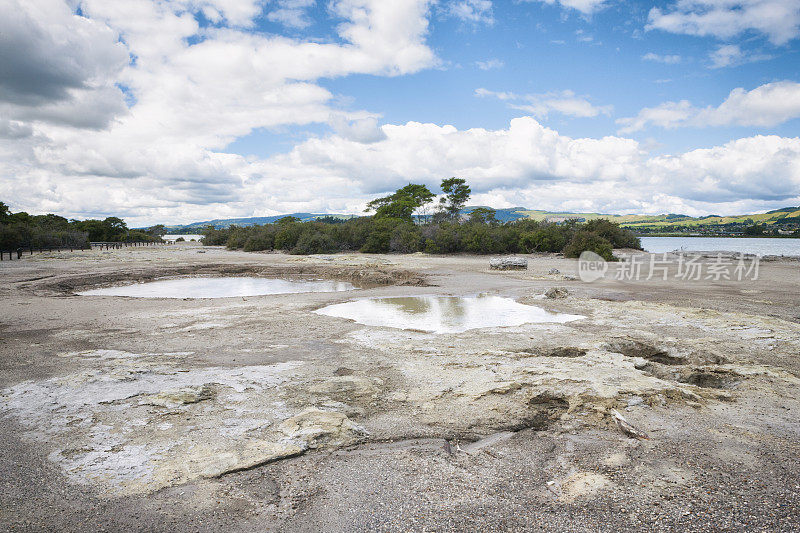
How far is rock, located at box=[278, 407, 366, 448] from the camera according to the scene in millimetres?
4322

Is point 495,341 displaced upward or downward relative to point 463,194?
downward

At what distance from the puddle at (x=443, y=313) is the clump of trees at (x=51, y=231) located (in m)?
42.2

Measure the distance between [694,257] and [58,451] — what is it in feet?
129

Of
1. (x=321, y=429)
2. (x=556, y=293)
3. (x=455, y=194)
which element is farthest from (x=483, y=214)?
(x=321, y=429)

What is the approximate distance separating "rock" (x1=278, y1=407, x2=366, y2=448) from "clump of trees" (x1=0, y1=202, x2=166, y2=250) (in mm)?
47884

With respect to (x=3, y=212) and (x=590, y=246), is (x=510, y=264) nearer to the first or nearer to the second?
(x=590, y=246)

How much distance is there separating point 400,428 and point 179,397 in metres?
3.13

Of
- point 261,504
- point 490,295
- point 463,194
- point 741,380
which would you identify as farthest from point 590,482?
point 463,194

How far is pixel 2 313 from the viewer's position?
38.6 ft

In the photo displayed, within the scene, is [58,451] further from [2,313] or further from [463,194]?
[463,194]

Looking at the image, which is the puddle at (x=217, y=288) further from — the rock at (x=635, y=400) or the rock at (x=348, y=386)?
the rock at (x=635, y=400)

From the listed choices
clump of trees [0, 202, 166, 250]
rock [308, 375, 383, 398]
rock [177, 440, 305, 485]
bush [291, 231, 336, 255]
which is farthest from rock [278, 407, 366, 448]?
clump of trees [0, 202, 166, 250]

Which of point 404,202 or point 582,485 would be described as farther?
point 404,202

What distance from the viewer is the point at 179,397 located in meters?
5.43
